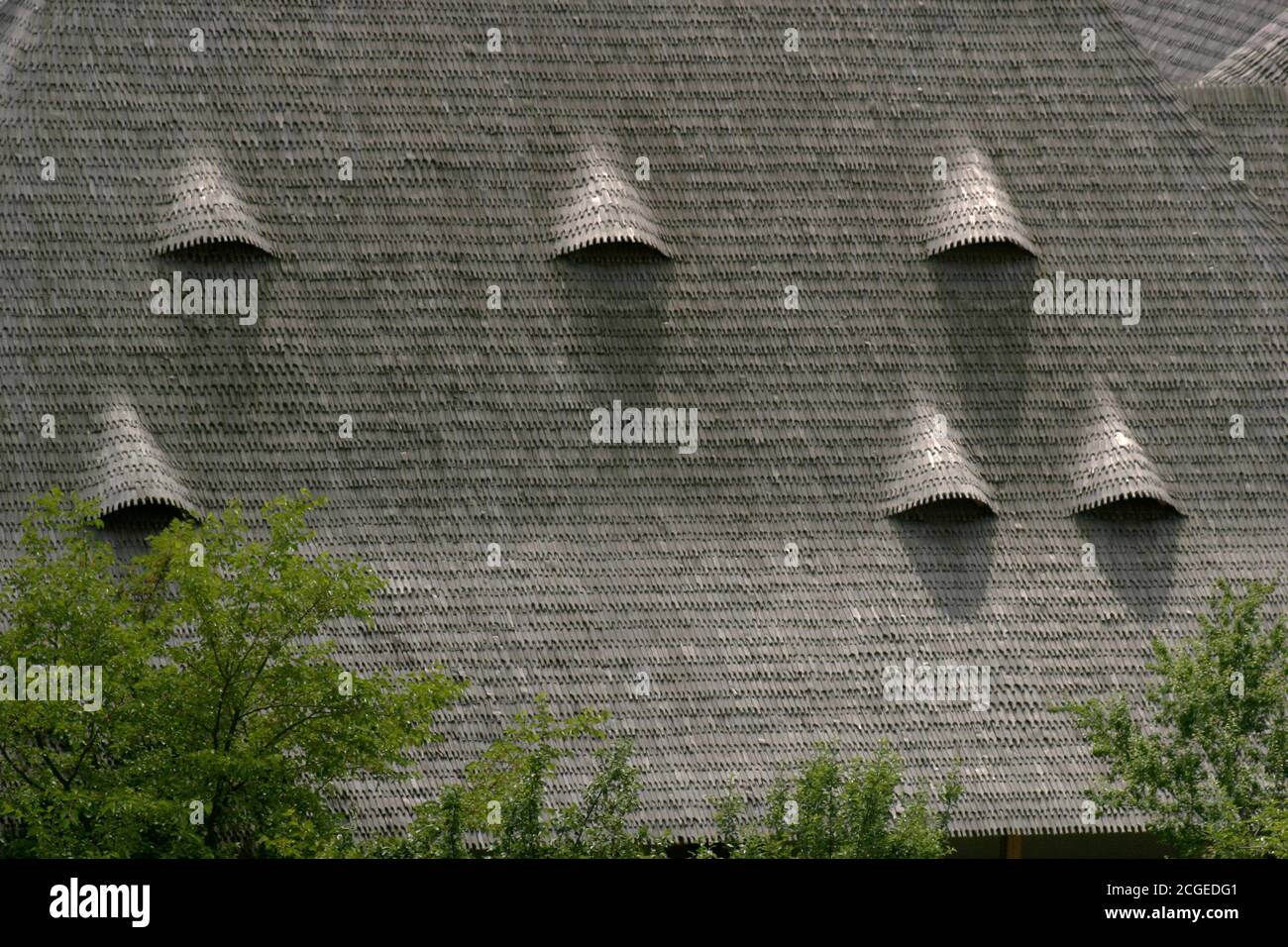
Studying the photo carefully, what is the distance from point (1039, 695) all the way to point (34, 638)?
1100 cm

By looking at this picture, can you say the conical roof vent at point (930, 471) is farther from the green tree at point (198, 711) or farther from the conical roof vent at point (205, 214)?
the conical roof vent at point (205, 214)

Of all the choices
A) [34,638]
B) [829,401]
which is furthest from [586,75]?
[34,638]

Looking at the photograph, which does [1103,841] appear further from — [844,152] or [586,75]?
[586,75]

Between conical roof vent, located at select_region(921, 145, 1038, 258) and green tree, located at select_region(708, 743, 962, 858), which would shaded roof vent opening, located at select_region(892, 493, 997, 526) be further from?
green tree, located at select_region(708, 743, 962, 858)

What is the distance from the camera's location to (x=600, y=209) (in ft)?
92.1

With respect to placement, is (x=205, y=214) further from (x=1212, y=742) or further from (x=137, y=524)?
(x=1212, y=742)

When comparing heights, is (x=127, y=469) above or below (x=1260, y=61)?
below

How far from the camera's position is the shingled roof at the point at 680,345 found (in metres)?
26.2

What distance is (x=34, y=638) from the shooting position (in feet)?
74.2

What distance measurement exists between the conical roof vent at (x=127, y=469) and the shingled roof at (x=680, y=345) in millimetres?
55

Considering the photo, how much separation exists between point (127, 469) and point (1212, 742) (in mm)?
11944

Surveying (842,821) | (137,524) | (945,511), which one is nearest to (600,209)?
(945,511)

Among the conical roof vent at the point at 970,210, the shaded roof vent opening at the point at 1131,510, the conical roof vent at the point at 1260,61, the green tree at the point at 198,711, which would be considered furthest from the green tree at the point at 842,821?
the conical roof vent at the point at 1260,61

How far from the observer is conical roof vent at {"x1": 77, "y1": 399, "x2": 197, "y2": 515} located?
84.5 feet
